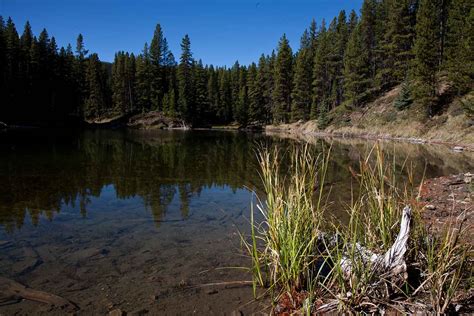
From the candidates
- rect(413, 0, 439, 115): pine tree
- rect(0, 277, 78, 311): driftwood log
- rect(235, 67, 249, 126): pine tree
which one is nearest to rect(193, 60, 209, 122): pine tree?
rect(235, 67, 249, 126): pine tree

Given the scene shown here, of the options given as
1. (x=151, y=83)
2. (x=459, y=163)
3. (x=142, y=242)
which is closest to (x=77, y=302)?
(x=142, y=242)

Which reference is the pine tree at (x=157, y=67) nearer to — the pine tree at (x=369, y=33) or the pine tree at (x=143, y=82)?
the pine tree at (x=143, y=82)

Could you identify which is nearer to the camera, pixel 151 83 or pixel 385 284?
pixel 385 284

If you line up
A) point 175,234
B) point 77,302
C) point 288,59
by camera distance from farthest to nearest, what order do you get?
point 288,59, point 175,234, point 77,302

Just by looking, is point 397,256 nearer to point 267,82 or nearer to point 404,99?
point 404,99

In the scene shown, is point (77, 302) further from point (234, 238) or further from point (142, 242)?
point (234, 238)

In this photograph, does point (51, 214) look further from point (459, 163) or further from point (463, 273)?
point (459, 163)

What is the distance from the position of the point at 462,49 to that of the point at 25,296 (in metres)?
35.0

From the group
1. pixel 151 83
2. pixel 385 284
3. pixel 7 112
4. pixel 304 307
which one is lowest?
pixel 304 307

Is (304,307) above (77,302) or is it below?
above

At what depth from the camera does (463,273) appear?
3451 mm

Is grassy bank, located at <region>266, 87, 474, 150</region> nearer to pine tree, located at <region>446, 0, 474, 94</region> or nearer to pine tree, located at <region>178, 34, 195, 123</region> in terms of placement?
pine tree, located at <region>446, 0, 474, 94</region>

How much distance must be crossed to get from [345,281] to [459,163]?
54.0 ft

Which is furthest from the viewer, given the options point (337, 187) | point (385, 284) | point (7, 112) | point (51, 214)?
point (7, 112)
